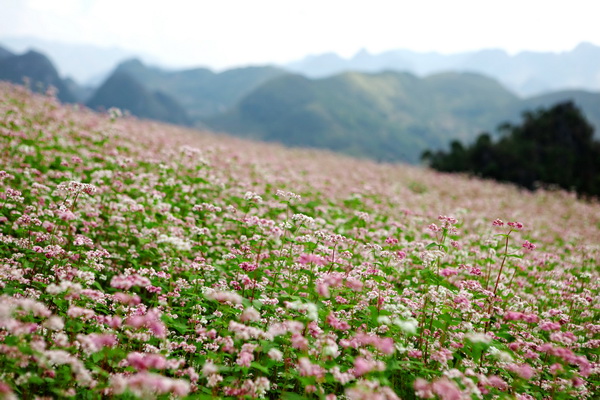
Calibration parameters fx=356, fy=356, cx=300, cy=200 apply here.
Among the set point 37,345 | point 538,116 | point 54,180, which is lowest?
point 37,345

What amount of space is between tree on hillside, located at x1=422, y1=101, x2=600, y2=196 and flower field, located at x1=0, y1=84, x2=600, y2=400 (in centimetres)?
2610

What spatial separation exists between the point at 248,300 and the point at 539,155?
147ft

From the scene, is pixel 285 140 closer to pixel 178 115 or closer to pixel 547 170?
pixel 178 115

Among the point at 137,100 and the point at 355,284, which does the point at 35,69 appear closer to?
the point at 137,100

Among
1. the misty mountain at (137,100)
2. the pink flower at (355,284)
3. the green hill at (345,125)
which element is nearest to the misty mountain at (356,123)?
the green hill at (345,125)

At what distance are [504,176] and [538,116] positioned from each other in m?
15.0

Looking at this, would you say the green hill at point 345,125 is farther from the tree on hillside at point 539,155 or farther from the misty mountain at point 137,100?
the tree on hillside at point 539,155

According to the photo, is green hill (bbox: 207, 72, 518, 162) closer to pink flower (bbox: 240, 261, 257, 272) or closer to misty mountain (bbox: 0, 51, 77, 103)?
misty mountain (bbox: 0, 51, 77, 103)

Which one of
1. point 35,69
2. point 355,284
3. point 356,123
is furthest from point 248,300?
point 35,69

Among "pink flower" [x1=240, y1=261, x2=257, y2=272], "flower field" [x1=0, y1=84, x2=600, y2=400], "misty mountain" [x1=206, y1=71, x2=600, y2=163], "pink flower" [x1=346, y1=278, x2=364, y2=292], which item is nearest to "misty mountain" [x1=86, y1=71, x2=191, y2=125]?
"misty mountain" [x1=206, y1=71, x2=600, y2=163]

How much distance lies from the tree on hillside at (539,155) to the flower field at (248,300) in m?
26.1

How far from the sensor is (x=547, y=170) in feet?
121

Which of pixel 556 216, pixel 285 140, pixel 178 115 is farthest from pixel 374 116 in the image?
pixel 556 216

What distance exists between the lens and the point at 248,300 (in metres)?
5.18
